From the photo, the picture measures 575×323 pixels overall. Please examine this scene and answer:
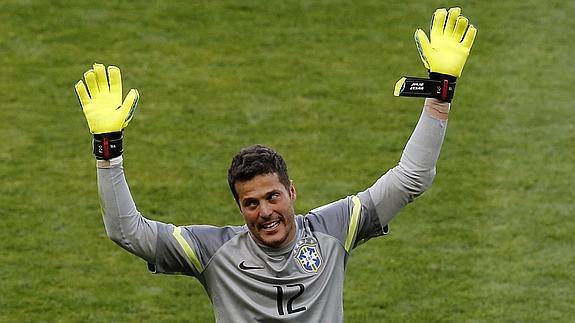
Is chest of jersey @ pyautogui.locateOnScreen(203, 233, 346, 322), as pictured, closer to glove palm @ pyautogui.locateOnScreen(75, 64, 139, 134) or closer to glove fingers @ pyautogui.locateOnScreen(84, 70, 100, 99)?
glove palm @ pyautogui.locateOnScreen(75, 64, 139, 134)

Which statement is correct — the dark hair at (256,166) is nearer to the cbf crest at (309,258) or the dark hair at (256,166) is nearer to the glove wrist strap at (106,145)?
the cbf crest at (309,258)

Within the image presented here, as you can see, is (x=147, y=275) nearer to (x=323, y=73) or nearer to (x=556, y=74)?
(x=323, y=73)

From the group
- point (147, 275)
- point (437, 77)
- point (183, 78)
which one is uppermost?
point (437, 77)

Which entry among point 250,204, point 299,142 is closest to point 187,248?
point 250,204

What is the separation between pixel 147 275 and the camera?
9305 mm

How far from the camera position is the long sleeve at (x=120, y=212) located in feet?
16.2

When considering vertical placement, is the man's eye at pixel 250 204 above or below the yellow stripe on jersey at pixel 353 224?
above

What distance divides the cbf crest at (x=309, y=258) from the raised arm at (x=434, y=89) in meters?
0.42

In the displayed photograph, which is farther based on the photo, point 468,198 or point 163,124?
point 163,124

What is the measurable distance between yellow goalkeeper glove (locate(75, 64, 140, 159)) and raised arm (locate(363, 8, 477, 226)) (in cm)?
111

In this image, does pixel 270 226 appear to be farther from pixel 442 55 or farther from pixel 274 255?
pixel 442 55

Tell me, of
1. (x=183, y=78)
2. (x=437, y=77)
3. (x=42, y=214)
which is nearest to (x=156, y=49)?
(x=183, y=78)

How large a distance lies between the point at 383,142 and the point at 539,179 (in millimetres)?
1376

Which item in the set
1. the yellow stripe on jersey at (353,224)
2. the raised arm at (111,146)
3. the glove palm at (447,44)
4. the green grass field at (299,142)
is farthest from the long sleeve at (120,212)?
the green grass field at (299,142)
